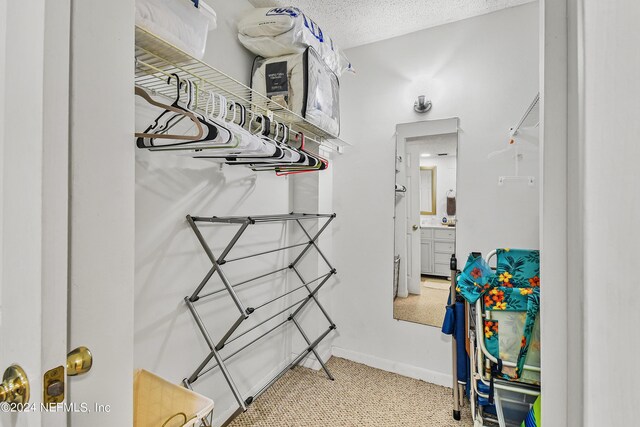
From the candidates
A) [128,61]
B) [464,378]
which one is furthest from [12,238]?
[464,378]

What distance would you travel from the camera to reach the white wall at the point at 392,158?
193 cm

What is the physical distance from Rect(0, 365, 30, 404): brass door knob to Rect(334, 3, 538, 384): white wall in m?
2.15

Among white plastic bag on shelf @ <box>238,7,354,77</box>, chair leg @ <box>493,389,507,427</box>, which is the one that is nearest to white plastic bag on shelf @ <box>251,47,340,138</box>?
white plastic bag on shelf @ <box>238,7,354,77</box>

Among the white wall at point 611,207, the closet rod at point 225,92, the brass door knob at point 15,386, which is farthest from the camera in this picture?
the closet rod at point 225,92

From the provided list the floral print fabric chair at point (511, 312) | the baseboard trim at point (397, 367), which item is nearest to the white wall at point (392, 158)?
the baseboard trim at point (397, 367)

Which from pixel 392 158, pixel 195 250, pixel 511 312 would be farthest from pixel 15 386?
pixel 392 158

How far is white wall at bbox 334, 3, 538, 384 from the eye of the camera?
1933 mm

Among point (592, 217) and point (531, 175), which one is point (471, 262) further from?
point (592, 217)

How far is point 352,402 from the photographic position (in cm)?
194

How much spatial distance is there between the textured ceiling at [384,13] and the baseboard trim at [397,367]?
262 centimetres

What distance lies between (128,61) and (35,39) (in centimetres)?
15

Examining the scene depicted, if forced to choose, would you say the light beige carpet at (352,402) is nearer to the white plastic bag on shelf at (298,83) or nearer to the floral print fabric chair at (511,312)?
the floral print fabric chair at (511,312)

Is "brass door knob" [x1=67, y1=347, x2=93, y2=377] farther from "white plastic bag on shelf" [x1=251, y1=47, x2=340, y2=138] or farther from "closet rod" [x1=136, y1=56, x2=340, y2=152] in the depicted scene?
"white plastic bag on shelf" [x1=251, y1=47, x2=340, y2=138]

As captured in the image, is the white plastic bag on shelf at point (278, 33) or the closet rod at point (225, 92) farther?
the white plastic bag on shelf at point (278, 33)
